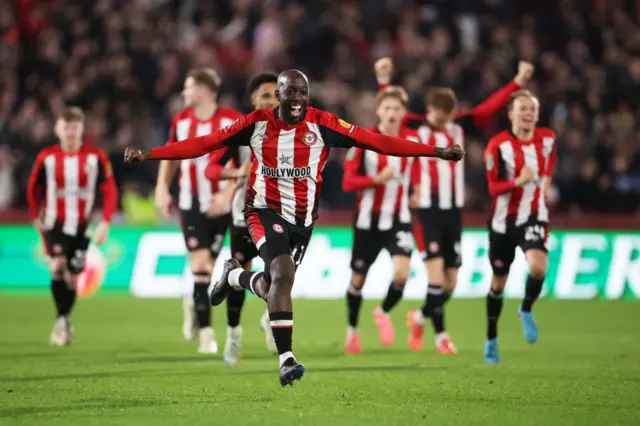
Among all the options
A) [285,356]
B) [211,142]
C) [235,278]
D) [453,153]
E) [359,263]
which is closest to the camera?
[285,356]

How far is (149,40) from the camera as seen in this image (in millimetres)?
20609

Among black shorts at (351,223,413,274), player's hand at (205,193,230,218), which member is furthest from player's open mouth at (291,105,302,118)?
black shorts at (351,223,413,274)

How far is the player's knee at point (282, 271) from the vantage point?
7727mm

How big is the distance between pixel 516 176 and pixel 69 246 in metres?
4.58

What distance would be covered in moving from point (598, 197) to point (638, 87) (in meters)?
3.06

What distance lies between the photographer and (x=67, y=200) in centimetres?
1182

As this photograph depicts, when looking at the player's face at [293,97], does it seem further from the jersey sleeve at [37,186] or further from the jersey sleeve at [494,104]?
the jersey sleeve at [37,186]

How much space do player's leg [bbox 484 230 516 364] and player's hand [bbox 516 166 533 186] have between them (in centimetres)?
53

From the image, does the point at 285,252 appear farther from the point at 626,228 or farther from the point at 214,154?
the point at 626,228

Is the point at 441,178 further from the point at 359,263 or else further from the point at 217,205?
the point at 217,205

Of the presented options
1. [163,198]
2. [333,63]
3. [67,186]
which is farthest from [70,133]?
[333,63]

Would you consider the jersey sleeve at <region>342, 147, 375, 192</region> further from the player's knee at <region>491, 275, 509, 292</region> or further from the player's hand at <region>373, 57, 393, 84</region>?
the player's knee at <region>491, 275, 509, 292</region>

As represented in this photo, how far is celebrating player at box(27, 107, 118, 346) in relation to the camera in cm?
1171

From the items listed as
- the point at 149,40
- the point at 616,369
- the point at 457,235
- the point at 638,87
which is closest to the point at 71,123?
the point at 457,235
